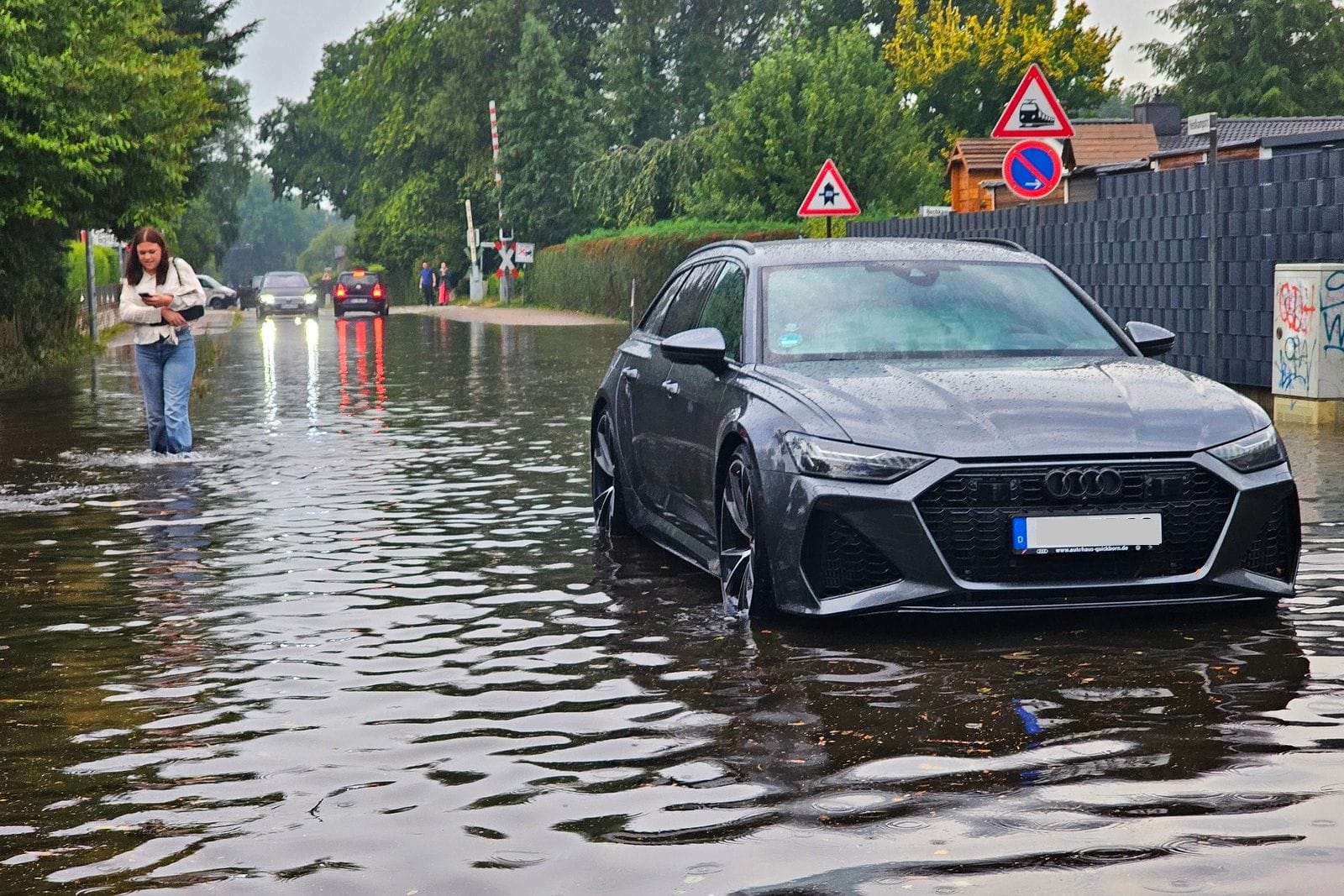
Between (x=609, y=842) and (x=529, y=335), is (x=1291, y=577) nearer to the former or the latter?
(x=609, y=842)

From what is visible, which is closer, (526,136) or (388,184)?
(526,136)

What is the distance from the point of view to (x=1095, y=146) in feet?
189

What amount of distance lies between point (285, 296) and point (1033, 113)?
2167 inches

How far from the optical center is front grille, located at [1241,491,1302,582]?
7129 mm

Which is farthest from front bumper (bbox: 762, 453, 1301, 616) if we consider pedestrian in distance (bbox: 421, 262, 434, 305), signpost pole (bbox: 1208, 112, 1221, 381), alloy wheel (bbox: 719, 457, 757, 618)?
pedestrian in distance (bbox: 421, 262, 434, 305)

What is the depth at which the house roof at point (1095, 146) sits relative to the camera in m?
57.0

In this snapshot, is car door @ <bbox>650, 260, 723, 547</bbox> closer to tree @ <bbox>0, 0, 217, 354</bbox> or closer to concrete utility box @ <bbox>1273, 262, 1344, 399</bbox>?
concrete utility box @ <bbox>1273, 262, 1344, 399</bbox>

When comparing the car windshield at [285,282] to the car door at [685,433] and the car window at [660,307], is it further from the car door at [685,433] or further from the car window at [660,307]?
the car door at [685,433]

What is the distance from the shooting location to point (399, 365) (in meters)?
30.5

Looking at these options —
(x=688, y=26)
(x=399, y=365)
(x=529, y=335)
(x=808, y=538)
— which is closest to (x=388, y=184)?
(x=688, y=26)

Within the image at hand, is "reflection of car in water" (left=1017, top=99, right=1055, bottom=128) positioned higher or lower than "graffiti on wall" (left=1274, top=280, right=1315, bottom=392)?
higher

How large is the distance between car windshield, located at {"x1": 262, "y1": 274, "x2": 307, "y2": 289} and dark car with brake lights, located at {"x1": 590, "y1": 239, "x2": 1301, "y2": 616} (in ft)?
209

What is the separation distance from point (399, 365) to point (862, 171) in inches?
1085

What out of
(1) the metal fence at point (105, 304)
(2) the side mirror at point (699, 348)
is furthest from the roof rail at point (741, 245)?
(1) the metal fence at point (105, 304)
